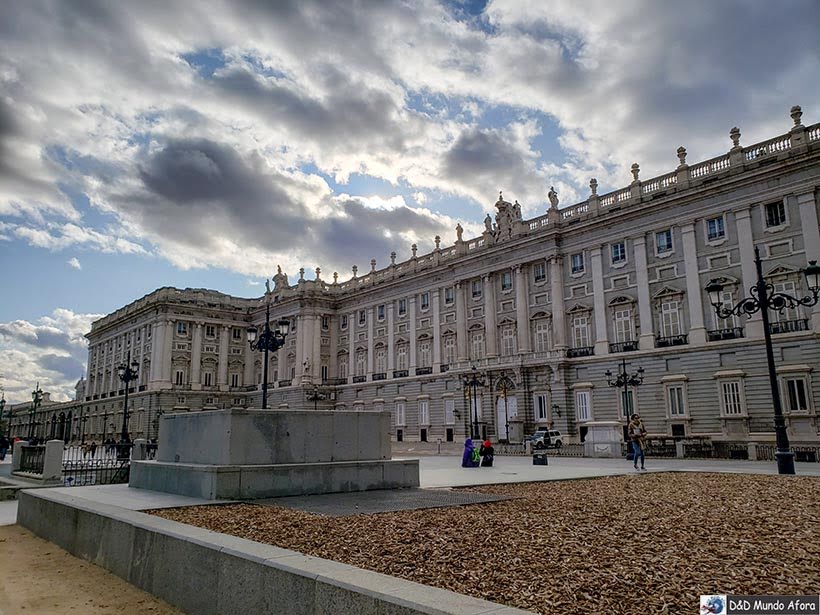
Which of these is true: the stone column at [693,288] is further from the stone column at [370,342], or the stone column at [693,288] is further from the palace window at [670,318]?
A: the stone column at [370,342]

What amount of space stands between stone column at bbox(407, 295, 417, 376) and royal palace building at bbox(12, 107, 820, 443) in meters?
0.22

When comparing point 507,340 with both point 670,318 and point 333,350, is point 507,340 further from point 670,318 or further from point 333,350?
point 333,350

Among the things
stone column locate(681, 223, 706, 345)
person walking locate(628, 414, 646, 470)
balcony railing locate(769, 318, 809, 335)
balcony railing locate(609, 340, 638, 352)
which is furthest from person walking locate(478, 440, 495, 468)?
balcony railing locate(609, 340, 638, 352)

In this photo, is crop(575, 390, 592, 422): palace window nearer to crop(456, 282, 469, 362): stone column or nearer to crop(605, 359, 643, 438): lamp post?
crop(605, 359, 643, 438): lamp post

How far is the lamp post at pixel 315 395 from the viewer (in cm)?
6750

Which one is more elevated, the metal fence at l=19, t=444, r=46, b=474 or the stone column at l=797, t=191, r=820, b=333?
the stone column at l=797, t=191, r=820, b=333

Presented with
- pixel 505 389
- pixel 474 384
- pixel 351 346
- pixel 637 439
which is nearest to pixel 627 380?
pixel 505 389

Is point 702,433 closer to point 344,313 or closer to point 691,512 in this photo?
point 691,512

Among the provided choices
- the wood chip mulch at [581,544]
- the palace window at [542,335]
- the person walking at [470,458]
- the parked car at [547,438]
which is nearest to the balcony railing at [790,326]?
the parked car at [547,438]

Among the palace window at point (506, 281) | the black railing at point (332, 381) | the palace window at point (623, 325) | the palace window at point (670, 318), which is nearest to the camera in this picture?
the palace window at point (670, 318)

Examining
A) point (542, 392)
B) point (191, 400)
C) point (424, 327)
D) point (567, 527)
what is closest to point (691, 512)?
point (567, 527)

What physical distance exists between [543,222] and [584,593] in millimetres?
46886

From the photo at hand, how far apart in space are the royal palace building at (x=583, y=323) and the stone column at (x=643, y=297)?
103 millimetres

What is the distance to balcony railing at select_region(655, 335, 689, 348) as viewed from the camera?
39219mm
